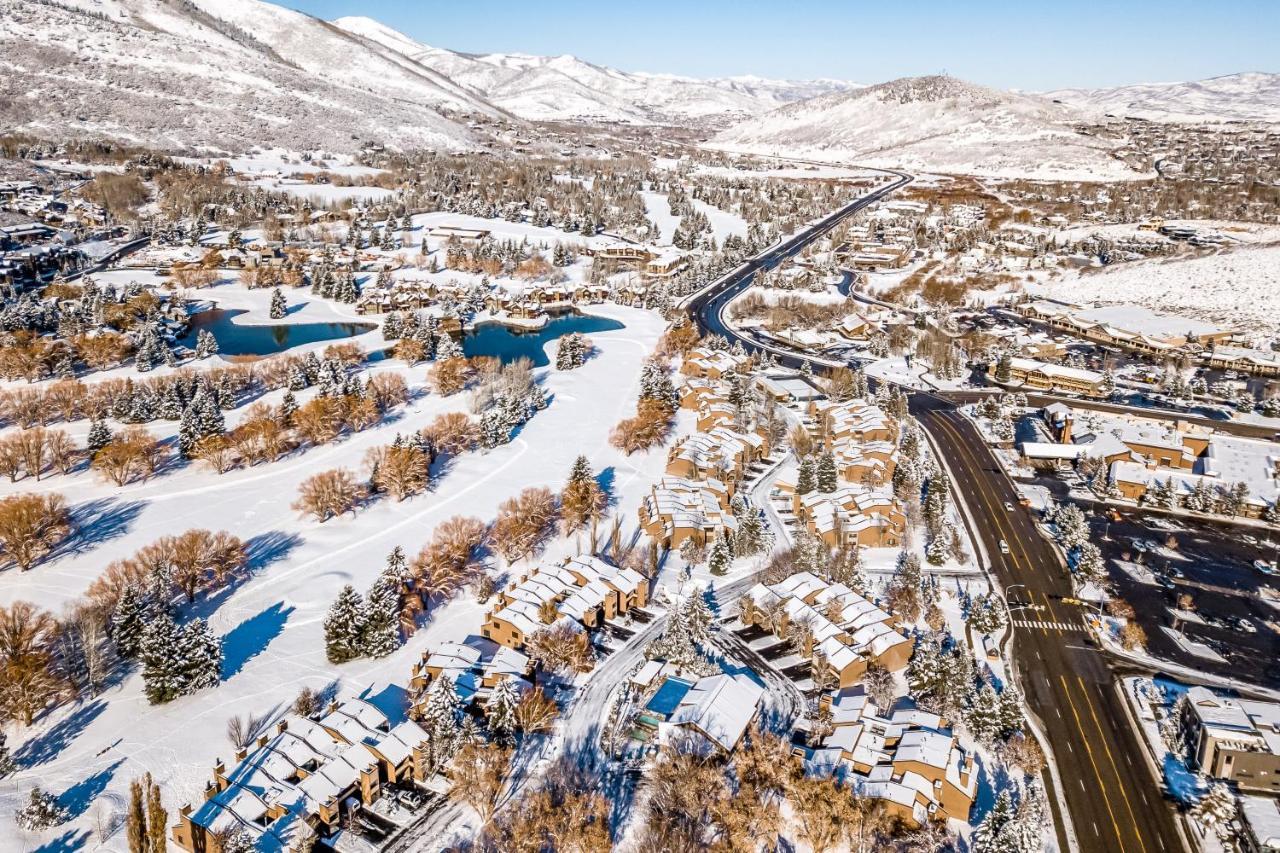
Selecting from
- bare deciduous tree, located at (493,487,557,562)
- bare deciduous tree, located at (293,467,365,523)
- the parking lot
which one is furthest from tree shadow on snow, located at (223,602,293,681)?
the parking lot

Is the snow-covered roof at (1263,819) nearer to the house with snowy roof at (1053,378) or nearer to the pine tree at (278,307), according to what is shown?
the house with snowy roof at (1053,378)

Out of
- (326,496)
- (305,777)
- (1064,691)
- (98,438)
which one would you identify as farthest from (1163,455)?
(98,438)

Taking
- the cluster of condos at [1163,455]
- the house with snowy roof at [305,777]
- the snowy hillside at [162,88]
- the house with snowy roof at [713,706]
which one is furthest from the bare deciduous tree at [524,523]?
the snowy hillside at [162,88]

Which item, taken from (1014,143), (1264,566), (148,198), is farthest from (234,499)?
(1014,143)

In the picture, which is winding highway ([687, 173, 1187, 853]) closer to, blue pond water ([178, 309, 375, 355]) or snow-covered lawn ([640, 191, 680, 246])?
blue pond water ([178, 309, 375, 355])

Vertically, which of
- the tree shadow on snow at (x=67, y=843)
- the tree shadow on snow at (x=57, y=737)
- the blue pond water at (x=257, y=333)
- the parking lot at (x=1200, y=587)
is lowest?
the parking lot at (x=1200, y=587)

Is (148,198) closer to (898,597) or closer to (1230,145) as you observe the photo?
(898,597)
